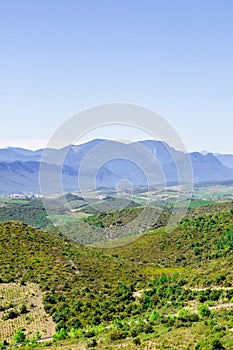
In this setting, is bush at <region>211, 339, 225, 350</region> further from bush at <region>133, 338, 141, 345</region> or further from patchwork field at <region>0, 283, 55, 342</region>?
patchwork field at <region>0, 283, 55, 342</region>

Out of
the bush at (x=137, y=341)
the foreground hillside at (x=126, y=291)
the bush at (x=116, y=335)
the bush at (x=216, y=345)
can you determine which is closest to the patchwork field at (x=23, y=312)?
the foreground hillside at (x=126, y=291)

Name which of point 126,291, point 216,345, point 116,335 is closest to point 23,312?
point 126,291

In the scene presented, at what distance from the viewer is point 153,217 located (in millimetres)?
104188

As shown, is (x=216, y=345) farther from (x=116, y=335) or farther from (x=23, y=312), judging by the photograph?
(x=23, y=312)

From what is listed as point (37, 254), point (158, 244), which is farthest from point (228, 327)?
point (158, 244)

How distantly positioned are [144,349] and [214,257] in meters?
45.9

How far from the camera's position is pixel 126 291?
4966 centimetres

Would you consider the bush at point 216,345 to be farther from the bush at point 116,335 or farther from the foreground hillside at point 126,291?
the bush at point 116,335

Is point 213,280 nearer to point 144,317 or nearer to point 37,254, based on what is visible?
point 144,317

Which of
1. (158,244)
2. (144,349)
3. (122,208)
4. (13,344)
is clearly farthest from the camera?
(122,208)

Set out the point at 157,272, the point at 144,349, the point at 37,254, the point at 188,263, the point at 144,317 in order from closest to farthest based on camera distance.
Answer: the point at 144,349 → the point at 144,317 → the point at 37,254 → the point at 157,272 → the point at 188,263

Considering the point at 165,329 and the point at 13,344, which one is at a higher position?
the point at 165,329

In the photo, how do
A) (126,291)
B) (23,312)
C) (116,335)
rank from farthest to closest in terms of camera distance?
1. (126,291)
2. (23,312)
3. (116,335)

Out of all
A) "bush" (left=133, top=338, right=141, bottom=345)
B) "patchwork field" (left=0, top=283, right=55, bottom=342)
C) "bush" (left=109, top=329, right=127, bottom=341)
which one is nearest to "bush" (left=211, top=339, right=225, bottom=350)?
"bush" (left=133, top=338, right=141, bottom=345)
